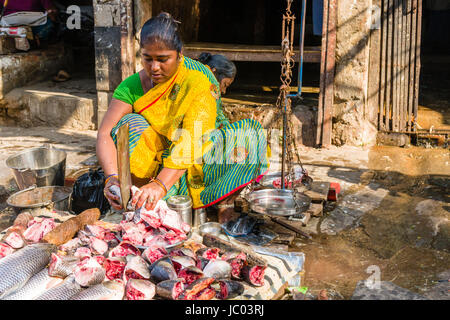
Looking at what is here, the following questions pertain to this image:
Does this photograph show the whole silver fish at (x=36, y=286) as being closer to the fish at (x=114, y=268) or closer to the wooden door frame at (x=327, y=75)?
the fish at (x=114, y=268)

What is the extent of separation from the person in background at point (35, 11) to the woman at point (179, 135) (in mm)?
4462

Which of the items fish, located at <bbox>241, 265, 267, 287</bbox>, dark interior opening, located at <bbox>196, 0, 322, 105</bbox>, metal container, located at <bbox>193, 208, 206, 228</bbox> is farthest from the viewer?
dark interior opening, located at <bbox>196, 0, 322, 105</bbox>

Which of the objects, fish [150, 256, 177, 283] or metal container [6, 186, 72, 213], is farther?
metal container [6, 186, 72, 213]

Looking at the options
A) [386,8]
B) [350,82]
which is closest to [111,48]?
[350,82]

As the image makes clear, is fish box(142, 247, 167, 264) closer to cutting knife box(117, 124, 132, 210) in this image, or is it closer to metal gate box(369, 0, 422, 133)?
cutting knife box(117, 124, 132, 210)

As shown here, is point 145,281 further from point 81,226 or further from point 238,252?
point 81,226

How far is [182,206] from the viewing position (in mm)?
3326

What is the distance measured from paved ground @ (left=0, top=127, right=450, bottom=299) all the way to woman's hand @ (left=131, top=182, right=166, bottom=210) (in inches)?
41.3

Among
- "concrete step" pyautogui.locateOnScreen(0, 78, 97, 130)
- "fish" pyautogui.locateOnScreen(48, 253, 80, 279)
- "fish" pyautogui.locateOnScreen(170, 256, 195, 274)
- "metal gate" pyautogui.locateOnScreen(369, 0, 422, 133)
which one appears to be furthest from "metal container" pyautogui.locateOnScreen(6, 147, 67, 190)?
"metal gate" pyautogui.locateOnScreen(369, 0, 422, 133)

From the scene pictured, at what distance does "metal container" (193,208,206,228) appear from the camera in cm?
358

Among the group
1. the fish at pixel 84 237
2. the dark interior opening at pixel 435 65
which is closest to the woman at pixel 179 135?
the fish at pixel 84 237

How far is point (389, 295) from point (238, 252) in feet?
2.89

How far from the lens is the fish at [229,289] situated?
8.41 ft

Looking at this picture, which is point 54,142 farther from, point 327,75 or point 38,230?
point 327,75
